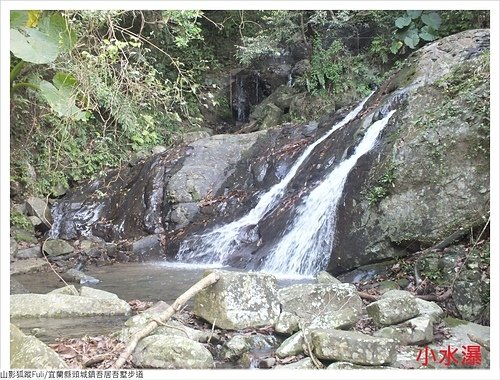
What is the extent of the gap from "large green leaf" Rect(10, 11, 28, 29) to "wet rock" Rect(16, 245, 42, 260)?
704 cm

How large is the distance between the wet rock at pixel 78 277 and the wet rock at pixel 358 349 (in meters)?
4.81

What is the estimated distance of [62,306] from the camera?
15.2 feet

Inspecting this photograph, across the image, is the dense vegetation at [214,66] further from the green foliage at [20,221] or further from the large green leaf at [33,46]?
the large green leaf at [33,46]

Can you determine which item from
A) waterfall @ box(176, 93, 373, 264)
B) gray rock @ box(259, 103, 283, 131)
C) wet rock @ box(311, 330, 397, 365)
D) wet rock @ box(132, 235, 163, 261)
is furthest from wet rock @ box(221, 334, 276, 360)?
gray rock @ box(259, 103, 283, 131)

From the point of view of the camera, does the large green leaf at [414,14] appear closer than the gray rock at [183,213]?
No

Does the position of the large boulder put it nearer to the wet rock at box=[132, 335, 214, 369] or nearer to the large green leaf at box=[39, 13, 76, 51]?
the wet rock at box=[132, 335, 214, 369]

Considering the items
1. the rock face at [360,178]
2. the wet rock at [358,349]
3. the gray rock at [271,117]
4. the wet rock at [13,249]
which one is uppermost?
the gray rock at [271,117]

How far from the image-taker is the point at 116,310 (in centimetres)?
473

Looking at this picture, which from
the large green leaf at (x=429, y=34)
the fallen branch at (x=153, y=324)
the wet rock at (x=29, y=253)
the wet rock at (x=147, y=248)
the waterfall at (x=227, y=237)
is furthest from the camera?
the large green leaf at (x=429, y=34)

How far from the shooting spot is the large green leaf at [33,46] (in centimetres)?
242

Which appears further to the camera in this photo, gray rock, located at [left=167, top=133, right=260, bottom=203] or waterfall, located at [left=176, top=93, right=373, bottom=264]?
gray rock, located at [left=167, top=133, right=260, bottom=203]

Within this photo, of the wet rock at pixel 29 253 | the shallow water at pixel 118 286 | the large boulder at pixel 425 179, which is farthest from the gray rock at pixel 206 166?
the large boulder at pixel 425 179

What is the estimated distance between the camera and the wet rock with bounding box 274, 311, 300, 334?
12.2 ft

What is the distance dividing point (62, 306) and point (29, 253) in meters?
4.71
